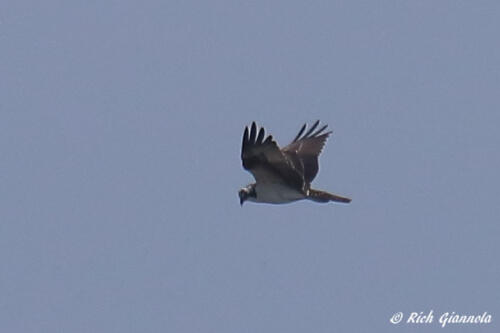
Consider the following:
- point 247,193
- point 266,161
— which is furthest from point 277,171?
point 247,193

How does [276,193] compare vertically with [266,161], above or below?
below

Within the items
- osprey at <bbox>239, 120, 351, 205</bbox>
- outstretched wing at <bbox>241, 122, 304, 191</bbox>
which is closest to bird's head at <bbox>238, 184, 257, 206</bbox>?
osprey at <bbox>239, 120, 351, 205</bbox>

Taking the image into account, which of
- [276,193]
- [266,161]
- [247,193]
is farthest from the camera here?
[247,193]

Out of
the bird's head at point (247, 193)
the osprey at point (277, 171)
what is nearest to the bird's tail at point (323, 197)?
the osprey at point (277, 171)

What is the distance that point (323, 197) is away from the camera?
1230 inches

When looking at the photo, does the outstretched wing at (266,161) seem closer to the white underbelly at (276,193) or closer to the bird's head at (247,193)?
the white underbelly at (276,193)

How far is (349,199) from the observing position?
31453 millimetres

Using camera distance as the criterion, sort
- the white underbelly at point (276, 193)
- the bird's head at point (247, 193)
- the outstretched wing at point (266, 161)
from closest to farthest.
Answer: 1. the outstretched wing at point (266, 161)
2. the white underbelly at point (276, 193)
3. the bird's head at point (247, 193)

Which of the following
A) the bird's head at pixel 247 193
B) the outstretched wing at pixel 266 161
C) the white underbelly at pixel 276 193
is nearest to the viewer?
the outstretched wing at pixel 266 161

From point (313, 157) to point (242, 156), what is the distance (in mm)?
5230

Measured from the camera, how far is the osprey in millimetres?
28188

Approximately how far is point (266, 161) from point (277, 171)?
0.70 metres

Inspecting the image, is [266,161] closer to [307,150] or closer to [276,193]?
[276,193]

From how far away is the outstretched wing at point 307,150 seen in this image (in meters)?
32.3
